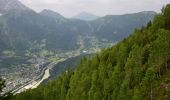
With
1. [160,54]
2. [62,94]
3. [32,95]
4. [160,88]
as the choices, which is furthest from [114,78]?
[32,95]

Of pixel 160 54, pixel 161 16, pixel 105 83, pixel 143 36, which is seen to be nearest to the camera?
pixel 160 54

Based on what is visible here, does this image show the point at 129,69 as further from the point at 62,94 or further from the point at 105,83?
the point at 62,94

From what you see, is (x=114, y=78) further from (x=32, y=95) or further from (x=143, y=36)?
(x=32, y=95)

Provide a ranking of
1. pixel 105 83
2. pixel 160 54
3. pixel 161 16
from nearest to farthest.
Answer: pixel 160 54
pixel 105 83
pixel 161 16

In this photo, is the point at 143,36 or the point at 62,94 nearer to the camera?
the point at 143,36

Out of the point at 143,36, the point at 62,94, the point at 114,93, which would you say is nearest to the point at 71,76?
the point at 62,94

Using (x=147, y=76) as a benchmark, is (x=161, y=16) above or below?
above

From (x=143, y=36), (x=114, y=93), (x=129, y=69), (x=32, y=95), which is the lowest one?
(x=32, y=95)
